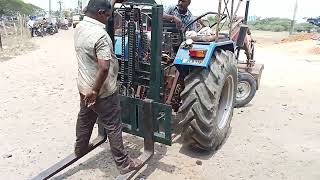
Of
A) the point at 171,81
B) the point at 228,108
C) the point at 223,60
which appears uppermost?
the point at 223,60

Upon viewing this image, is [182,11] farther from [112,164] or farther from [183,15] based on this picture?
[112,164]

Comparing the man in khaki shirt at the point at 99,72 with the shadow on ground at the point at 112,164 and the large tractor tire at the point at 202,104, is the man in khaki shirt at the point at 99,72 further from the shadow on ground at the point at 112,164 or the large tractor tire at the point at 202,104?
the large tractor tire at the point at 202,104

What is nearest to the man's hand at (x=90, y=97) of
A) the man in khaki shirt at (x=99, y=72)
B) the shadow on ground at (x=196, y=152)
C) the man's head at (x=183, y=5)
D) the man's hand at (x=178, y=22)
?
the man in khaki shirt at (x=99, y=72)

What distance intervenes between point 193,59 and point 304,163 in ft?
6.33

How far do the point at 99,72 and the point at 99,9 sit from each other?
0.62 meters

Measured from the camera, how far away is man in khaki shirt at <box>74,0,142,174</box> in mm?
3523

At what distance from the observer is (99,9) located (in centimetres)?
360

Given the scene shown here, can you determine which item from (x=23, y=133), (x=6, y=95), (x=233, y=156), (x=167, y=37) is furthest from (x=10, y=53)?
(x=233, y=156)

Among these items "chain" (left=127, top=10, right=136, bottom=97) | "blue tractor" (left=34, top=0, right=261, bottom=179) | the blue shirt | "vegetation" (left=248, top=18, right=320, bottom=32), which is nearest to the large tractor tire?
"blue tractor" (left=34, top=0, right=261, bottom=179)

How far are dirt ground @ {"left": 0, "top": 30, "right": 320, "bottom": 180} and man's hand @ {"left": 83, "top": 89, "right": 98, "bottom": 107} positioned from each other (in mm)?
991

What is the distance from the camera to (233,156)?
4863 millimetres

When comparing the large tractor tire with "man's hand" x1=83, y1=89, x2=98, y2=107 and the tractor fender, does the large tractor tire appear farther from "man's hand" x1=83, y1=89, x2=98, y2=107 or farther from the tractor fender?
"man's hand" x1=83, y1=89, x2=98, y2=107

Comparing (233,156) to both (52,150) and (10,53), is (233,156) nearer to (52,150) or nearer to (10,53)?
(52,150)

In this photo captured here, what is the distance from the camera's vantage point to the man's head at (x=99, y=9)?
3.60 m
